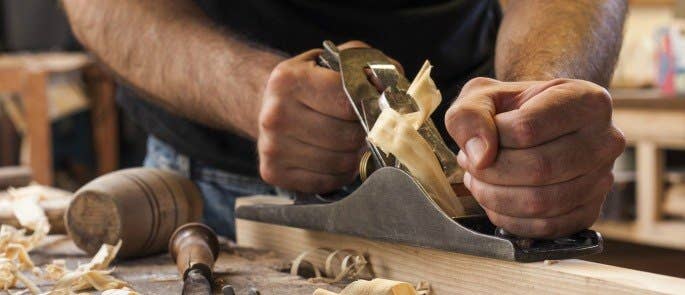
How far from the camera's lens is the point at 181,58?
154cm

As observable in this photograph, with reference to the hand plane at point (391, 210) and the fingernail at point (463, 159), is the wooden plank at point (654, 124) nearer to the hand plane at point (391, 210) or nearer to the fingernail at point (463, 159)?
the hand plane at point (391, 210)

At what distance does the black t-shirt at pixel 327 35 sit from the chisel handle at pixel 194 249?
0.45 metres

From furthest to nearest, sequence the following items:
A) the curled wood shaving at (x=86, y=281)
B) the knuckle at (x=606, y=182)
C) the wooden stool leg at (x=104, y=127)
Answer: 1. the wooden stool leg at (x=104, y=127)
2. the curled wood shaving at (x=86, y=281)
3. the knuckle at (x=606, y=182)

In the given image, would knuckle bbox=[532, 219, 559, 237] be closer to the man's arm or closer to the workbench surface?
the man's arm

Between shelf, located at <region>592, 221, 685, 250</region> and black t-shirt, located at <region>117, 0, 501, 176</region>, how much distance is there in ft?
6.73

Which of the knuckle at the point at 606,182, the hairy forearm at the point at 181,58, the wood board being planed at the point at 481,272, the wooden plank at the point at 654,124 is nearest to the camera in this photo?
the wood board being planed at the point at 481,272

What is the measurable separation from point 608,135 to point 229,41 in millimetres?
703

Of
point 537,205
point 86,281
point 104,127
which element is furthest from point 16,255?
point 104,127

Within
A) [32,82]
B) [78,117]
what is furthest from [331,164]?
[78,117]

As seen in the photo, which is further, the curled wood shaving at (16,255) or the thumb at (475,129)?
the curled wood shaving at (16,255)

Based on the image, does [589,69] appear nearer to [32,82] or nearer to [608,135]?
[608,135]

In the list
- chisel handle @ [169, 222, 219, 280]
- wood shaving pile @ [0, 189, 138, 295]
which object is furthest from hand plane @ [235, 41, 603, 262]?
wood shaving pile @ [0, 189, 138, 295]

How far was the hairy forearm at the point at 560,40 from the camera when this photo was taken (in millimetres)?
1328

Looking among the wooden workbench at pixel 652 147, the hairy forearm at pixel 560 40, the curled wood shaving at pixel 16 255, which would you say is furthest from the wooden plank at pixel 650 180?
the curled wood shaving at pixel 16 255
